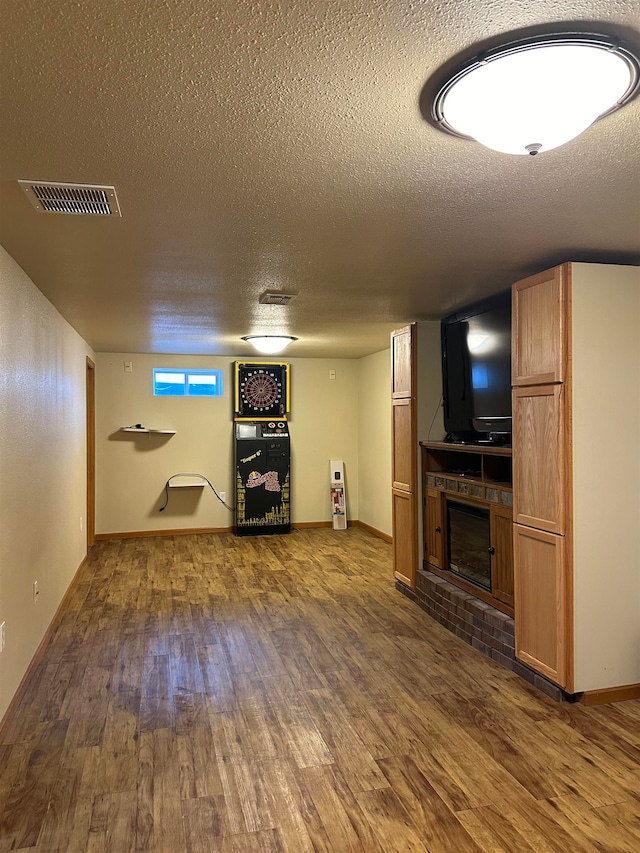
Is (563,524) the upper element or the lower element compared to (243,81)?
lower

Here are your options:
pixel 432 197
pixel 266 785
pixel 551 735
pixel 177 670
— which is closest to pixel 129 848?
pixel 266 785

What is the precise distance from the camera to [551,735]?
9.20ft

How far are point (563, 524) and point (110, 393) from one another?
236 inches

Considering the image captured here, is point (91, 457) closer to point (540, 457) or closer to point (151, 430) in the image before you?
point (151, 430)

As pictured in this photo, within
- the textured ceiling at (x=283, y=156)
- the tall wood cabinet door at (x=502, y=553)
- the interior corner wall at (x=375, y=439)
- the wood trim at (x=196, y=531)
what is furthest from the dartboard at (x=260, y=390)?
the tall wood cabinet door at (x=502, y=553)

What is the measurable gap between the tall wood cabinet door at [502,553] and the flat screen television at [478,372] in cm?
53

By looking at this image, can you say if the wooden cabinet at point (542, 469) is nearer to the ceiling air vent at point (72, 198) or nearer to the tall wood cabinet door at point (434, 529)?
the tall wood cabinet door at point (434, 529)

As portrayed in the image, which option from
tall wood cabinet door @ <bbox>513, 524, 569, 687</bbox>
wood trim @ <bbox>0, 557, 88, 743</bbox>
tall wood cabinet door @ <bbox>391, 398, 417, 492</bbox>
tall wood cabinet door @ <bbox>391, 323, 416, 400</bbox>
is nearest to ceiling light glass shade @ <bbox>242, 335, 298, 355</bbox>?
tall wood cabinet door @ <bbox>391, 323, 416, 400</bbox>

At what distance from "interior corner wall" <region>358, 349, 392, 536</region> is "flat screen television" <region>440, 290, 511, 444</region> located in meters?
2.34

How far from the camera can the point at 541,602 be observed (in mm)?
3234

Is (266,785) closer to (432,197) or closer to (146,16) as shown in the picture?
(432,197)

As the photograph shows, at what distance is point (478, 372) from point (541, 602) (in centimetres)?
173

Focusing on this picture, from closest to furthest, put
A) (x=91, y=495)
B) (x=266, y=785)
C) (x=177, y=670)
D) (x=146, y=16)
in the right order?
(x=146, y=16) → (x=266, y=785) → (x=177, y=670) → (x=91, y=495)

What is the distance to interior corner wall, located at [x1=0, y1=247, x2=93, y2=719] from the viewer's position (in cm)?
293
